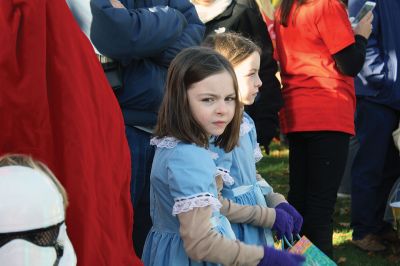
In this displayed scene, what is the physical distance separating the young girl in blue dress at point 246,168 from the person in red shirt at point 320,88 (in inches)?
37.5

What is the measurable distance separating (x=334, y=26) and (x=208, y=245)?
1996 millimetres

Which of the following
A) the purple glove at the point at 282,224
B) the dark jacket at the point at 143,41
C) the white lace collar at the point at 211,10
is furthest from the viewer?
the white lace collar at the point at 211,10

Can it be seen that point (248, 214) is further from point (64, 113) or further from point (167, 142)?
point (64, 113)

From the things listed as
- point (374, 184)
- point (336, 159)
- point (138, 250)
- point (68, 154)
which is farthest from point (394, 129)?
point (68, 154)

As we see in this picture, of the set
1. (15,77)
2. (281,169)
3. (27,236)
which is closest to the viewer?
(27,236)

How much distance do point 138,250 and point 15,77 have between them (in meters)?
1.78

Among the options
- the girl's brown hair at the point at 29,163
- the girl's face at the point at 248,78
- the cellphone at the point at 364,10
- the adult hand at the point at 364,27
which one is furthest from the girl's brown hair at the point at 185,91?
the cellphone at the point at 364,10

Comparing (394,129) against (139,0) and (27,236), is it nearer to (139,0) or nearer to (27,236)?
(139,0)

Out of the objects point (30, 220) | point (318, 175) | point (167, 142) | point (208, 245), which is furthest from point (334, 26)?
point (30, 220)

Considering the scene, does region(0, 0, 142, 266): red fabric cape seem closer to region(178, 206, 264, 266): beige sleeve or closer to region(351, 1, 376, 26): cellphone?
region(178, 206, 264, 266): beige sleeve

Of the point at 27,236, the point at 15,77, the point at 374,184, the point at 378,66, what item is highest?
the point at 15,77

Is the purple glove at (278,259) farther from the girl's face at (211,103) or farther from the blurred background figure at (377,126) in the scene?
the blurred background figure at (377,126)

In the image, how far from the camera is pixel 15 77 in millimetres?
1537

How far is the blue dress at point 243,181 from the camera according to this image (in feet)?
8.95
